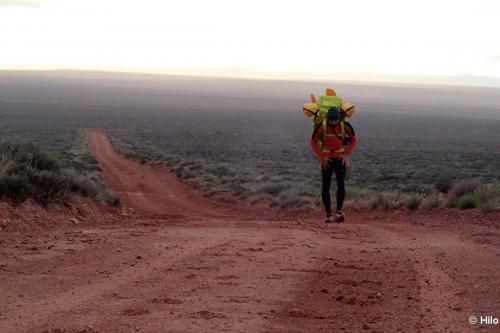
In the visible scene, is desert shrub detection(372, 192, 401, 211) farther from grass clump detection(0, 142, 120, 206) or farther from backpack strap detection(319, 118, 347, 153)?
grass clump detection(0, 142, 120, 206)

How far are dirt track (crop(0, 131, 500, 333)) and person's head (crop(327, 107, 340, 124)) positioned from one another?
1.60 meters

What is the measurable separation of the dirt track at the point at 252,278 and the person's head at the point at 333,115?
1.60 meters

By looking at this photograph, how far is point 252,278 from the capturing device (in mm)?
5922

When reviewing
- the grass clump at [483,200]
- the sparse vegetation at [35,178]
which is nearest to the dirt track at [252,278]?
the grass clump at [483,200]

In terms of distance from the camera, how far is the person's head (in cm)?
956

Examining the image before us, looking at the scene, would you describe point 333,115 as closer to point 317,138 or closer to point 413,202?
point 317,138

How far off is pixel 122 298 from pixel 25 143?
24.7 ft

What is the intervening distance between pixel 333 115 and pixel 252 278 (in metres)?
4.28

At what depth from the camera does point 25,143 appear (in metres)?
11.9

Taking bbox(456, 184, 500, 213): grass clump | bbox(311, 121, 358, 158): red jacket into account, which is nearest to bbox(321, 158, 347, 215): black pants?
bbox(311, 121, 358, 158): red jacket

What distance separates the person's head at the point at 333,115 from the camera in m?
9.56

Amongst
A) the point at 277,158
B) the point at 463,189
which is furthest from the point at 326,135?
the point at 277,158

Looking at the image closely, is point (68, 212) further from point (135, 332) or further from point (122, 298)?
point (135, 332)

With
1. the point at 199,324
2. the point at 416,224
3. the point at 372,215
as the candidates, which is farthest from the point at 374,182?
the point at 199,324
